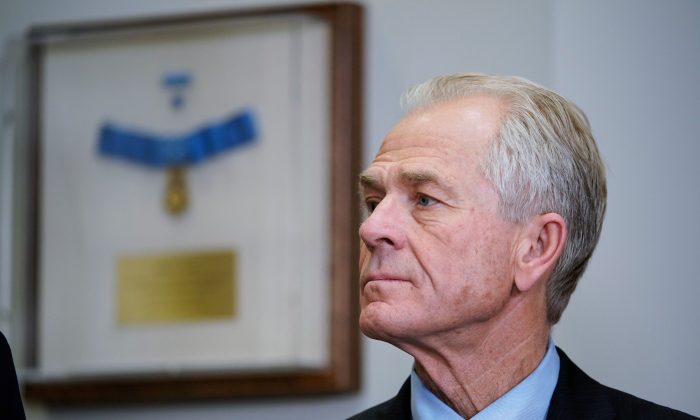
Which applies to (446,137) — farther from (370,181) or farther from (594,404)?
(594,404)

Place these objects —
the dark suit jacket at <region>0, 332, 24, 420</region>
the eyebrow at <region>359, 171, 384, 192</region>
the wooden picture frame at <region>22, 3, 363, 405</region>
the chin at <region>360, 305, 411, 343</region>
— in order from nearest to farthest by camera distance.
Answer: the dark suit jacket at <region>0, 332, 24, 420</region> → the chin at <region>360, 305, 411, 343</region> → the eyebrow at <region>359, 171, 384, 192</region> → the wooden picture frame at <region>22, 3, 363, 405</region>

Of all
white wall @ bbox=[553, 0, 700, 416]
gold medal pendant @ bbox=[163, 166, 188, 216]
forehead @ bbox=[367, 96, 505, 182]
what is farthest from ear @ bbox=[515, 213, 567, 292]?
gold medal pendant @ bbox=[163, 166, 188, 216]

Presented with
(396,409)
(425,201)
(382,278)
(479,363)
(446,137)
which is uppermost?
(446,137)

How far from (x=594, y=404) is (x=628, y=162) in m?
0.85

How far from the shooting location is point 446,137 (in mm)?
2051

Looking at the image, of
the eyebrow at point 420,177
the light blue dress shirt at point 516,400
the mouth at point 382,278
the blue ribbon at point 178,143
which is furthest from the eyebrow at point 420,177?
the blue ribbon at point 178,143

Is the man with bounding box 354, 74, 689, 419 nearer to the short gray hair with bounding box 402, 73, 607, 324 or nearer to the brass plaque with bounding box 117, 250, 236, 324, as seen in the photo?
the short gray hair with bounding box 402, 73, 607, 324

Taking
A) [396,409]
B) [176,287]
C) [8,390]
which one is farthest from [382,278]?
[176,287]

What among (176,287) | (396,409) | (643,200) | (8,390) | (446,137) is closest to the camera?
(8,390)

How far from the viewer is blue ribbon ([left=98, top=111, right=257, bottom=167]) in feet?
10.1

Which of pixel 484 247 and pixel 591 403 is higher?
pixel 484 247

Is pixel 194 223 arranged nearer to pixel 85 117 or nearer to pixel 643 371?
pixel 85 117

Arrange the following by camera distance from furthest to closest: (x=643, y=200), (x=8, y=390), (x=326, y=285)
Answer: (x=326, y=285) → (x=643, y=200) → (x=8, y=390)

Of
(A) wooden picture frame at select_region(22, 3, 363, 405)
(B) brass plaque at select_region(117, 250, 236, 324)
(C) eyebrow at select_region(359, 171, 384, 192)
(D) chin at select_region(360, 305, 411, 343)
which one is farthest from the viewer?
(B) brass plaque at select_region(117, 250, 236, 324)
